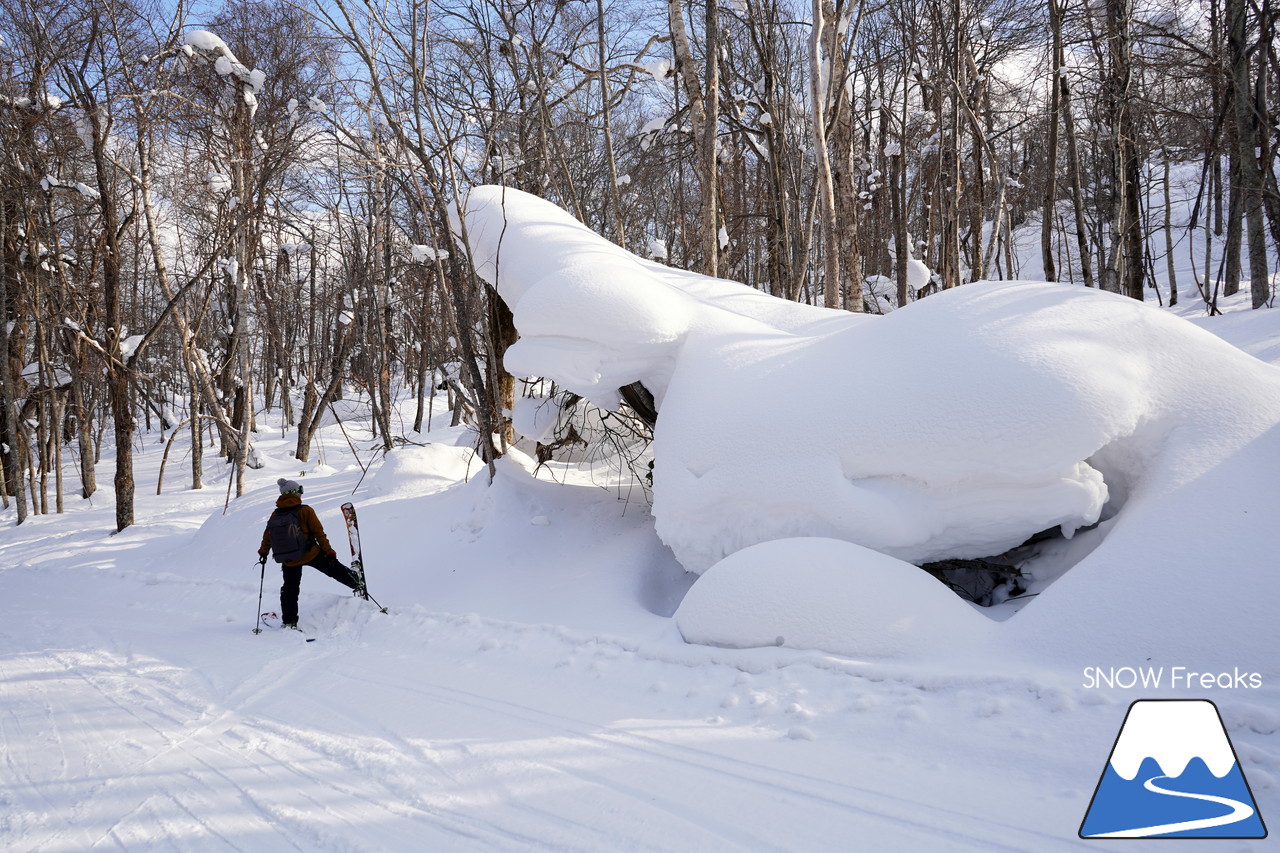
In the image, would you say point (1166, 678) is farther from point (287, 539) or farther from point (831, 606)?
point (287, 539)

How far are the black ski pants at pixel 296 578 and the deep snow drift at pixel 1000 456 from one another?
317 centimetres

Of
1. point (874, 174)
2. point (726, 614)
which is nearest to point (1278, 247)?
point (874, 174)

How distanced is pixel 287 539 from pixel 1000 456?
5.93 m

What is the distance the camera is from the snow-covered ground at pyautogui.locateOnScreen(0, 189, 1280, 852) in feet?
9.54

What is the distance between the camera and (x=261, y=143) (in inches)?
494

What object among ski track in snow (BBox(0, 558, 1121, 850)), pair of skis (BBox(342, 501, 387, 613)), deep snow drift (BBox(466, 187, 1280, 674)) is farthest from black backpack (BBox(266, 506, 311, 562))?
deep snow drift (BBox(466, 187, 1280, 674))

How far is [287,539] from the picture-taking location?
6.43m

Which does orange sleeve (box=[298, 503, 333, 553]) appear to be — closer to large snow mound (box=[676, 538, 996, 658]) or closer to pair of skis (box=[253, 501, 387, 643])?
pair of skis (box=[253, 501, 387, 643])

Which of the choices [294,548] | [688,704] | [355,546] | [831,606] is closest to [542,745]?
[688,704]

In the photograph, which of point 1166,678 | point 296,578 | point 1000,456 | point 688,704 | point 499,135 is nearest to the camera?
point 1166,678

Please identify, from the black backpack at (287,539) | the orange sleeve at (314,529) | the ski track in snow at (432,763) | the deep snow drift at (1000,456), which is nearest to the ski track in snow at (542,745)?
the ski track in snow at (432,763)

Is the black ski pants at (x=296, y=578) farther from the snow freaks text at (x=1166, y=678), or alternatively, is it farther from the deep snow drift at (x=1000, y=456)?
the snow freaks text at (x=1166, y=678)

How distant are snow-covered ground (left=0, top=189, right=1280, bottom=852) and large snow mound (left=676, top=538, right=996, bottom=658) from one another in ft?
0.05

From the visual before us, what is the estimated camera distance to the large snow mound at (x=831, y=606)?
3908 mm
